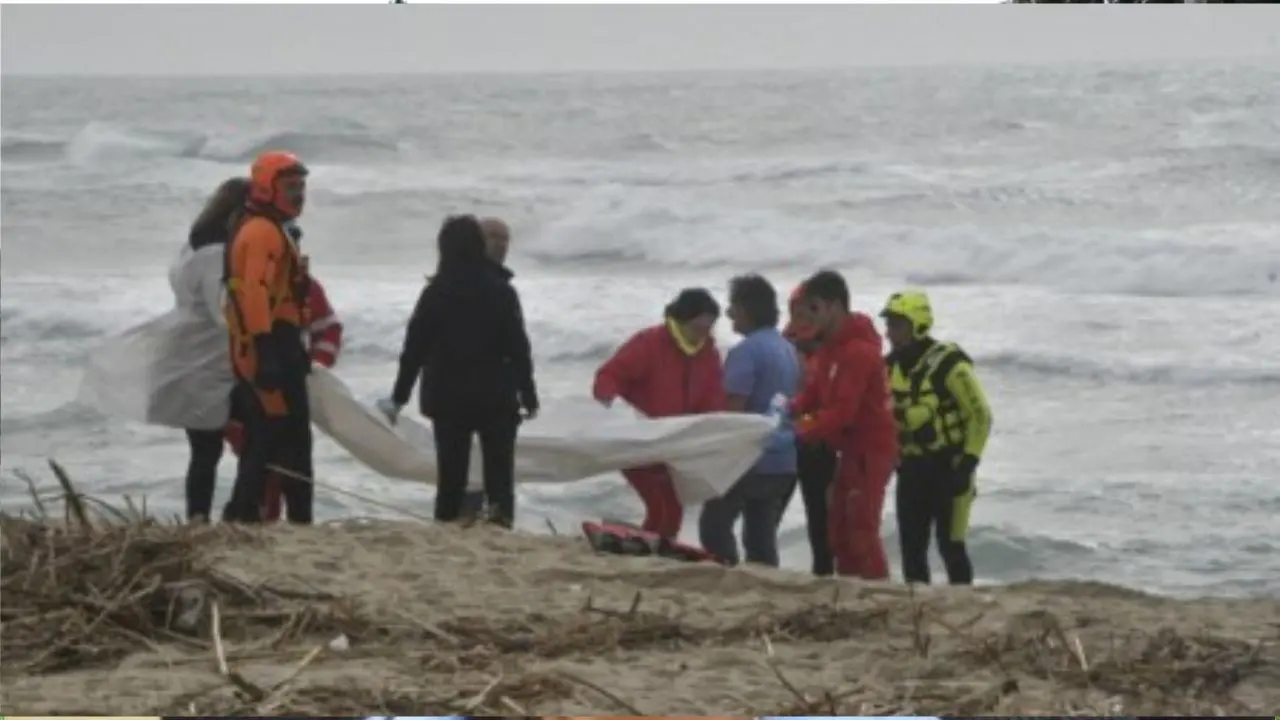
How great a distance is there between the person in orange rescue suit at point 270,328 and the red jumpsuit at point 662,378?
907 mm

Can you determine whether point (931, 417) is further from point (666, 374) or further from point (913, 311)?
point (666, 374)

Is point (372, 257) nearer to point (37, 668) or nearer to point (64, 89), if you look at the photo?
point (64, 89)

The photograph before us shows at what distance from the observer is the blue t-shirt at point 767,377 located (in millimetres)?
7020

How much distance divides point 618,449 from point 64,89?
22.9 feet

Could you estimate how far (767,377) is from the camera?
23.2ft

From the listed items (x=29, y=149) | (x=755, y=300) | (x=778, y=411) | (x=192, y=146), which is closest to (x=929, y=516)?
(x=778, y=411)

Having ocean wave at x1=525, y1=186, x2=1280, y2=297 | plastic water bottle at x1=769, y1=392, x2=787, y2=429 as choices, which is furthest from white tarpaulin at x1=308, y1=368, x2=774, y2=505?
ocean wave at x1=525, y1=186, x2=1280, y2=297

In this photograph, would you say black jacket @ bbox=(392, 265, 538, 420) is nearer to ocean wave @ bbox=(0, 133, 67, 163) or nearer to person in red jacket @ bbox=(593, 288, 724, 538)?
person in red jacket @ bbox=(593, 288, 724, 538)

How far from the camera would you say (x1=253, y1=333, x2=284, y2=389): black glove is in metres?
6.51

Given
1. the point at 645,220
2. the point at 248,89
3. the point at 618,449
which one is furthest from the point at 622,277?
the point at 618,449

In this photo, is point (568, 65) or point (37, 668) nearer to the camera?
point (37, 668)

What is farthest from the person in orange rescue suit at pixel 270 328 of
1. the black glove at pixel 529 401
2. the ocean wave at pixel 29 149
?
the ocean wave at pixel 29 149

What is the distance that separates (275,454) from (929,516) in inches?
71.6

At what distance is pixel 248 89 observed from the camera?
14.0 meters
